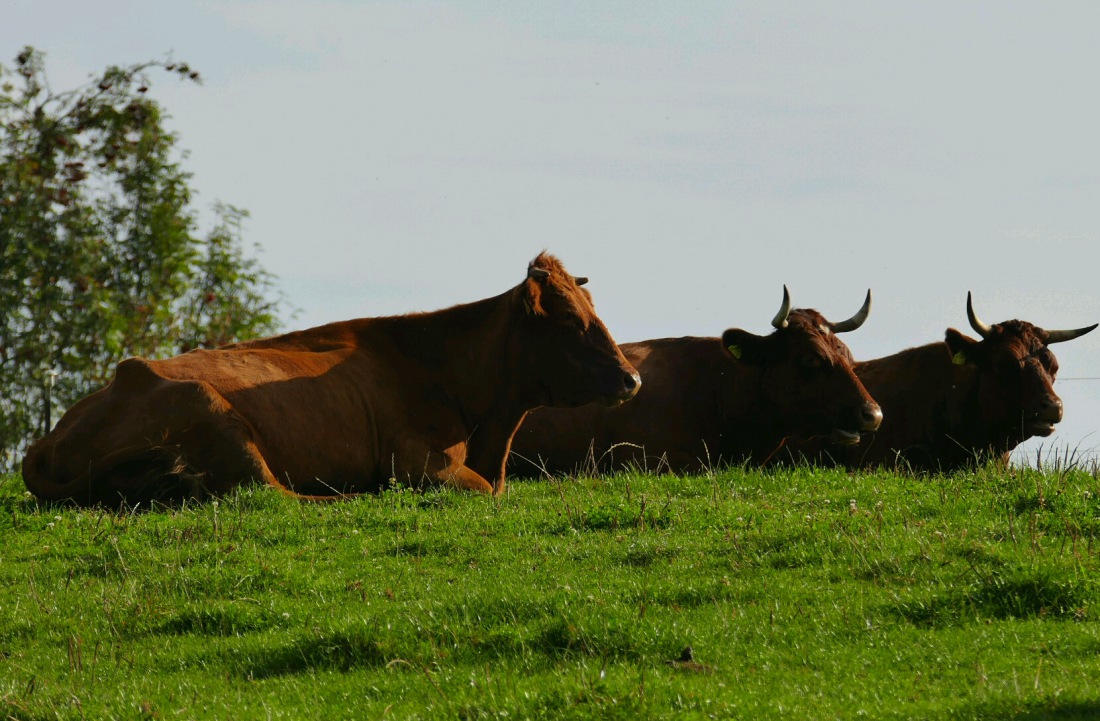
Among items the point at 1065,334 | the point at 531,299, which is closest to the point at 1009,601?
the point at 531,299

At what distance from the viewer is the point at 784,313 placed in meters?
16.7

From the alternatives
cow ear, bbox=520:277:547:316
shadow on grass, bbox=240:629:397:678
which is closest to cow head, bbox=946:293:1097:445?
cow ear, bbox=520:277:547:316

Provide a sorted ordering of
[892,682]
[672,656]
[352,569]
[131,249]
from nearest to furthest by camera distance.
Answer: [892,682], [672,656], [352,569], [131,249]

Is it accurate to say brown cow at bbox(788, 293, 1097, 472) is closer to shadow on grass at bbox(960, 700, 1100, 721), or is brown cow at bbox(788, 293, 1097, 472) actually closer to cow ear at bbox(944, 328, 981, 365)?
cow ear at bbox(944, 328, 981, 365)

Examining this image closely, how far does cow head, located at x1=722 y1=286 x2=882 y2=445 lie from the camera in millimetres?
16094

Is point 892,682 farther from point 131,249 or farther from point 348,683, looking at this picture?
point 131,249

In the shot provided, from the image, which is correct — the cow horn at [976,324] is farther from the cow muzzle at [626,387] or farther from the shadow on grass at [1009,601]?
the shadow on grass at [1009,601]

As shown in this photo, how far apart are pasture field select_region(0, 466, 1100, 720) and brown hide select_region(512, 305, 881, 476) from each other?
4.81m

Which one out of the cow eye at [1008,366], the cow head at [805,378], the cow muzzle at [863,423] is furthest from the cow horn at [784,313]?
the cow eye at [1008,366]

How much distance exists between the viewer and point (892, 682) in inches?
258

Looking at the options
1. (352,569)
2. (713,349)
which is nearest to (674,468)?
(713,349)

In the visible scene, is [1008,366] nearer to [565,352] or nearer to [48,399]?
[565,352]

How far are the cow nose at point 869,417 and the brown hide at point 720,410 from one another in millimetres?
25

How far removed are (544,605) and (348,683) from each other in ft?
4.45
